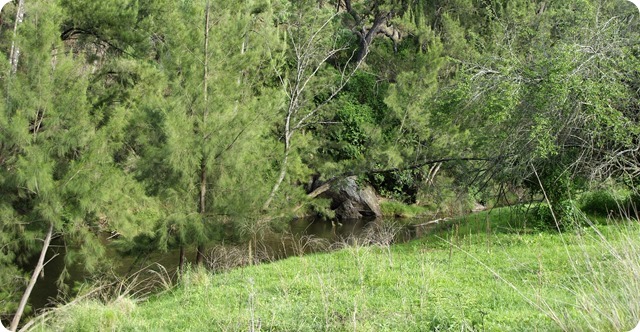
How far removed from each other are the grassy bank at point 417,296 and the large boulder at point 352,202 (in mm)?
11726

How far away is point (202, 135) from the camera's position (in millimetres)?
10266

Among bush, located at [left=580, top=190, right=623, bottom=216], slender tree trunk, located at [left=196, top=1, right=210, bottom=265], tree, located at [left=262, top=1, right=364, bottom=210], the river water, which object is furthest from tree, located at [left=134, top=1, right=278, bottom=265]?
bush, located at [left=580, top=190, right=623, bottom=216]

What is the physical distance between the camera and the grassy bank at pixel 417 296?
453cm

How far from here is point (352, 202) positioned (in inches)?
835

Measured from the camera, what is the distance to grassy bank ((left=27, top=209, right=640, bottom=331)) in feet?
14.9

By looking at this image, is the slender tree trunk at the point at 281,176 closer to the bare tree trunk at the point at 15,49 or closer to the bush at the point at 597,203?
the bare tree trunk at the point at 15,49

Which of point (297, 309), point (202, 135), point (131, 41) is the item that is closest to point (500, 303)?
point (297, 309)

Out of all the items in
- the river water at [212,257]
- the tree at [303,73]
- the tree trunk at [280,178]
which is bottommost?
the river water at [212,257]

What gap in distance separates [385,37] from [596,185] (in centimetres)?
1973

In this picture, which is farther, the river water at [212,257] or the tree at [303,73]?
the tree at [303,73]

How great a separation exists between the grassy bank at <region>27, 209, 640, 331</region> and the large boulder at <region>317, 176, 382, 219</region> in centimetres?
1173

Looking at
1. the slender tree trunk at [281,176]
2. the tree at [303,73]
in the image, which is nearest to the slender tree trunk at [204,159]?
the slender tree trunk at [281,176]

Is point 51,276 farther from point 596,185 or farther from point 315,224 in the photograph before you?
point 596,185

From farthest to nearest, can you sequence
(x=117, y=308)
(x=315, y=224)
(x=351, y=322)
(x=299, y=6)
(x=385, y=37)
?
(x=385, y=37) < (x=315, y=224) < (x=299, y=6) < (x=117, y=308) < (x=351, y=322)
